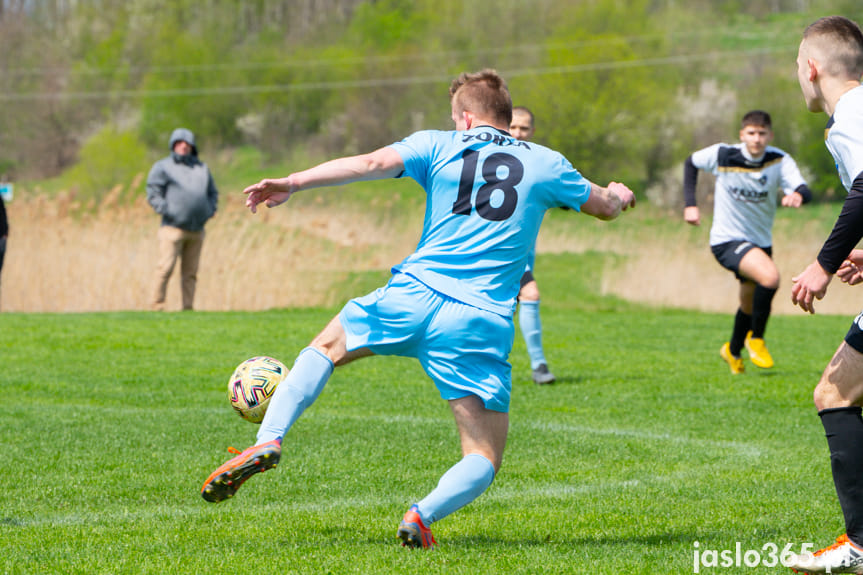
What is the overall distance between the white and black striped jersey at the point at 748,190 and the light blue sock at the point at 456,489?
6214mm

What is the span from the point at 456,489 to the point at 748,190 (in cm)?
657

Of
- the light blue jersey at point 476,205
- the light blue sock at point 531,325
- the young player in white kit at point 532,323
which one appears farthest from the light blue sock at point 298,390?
the light blue sock at point 531,325

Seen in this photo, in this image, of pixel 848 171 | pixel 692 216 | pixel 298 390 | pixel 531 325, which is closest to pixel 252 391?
pixel 298 390

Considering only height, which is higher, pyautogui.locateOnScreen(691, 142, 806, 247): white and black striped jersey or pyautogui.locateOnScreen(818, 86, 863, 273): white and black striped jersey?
pyautogui.locateOnScreen(818, 86, 863, 273): white and black striped jersey

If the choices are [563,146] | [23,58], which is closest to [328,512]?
[563,146]

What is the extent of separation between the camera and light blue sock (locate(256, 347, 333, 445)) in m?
4.12

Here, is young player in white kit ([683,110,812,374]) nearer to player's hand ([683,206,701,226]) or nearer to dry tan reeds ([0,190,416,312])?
player's hand ([683,206,701,226])

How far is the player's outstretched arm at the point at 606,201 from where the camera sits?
4.49m

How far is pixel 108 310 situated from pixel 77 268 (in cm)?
82

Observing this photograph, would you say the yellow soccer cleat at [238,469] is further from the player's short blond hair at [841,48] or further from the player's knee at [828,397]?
the player's short blond hair at [841,48]

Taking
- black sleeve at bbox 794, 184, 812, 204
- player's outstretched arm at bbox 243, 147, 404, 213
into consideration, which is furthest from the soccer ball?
black sleeve at bbox 794, 184, 812, 204

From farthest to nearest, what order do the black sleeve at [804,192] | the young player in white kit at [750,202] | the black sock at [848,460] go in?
the young player in white kit at [750,202]
the black sleeve at [804,192]
the black sock at [848,460]

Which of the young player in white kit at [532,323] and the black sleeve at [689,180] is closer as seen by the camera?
the young player in white kit at [532,323]

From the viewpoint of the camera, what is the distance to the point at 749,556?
4230mm
